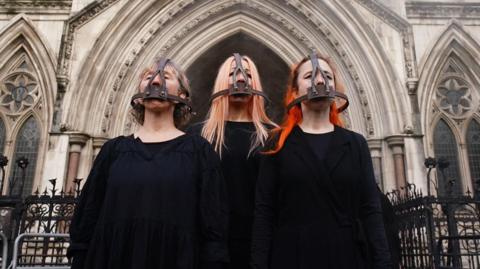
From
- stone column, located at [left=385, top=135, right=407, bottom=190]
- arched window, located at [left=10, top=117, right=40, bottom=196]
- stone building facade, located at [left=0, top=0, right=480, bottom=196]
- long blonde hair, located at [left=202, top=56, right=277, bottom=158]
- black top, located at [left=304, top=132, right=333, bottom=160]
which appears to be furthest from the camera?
arched window, located at [left=10, top=117, right=40, bottom=196]

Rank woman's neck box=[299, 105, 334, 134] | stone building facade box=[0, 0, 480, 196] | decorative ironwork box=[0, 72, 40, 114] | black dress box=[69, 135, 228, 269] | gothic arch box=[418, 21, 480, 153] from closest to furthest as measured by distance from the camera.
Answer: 1. black dress box=[69, 135, 228, 269]
2. woman's neck box=[299, 105, 334, 134]
3. stone building facade box=[0, 0, 480, 196]
4. gothic arch box=[418, 21, 480, 153]
5. decorative ironwork box=[0, 72, 40, 114]

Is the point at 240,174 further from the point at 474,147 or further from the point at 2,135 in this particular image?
the point at 474,147

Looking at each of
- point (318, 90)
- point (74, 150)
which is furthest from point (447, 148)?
point (318, 90)

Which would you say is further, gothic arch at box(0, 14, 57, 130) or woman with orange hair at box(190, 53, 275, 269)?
gothic arch at box(0, 14, 57, 130)

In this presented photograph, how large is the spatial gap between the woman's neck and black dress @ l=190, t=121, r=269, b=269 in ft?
1.28

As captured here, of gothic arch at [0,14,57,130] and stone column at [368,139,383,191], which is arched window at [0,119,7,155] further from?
stone column at [368,139,383,191]

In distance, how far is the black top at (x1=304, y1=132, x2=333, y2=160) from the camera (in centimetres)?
234

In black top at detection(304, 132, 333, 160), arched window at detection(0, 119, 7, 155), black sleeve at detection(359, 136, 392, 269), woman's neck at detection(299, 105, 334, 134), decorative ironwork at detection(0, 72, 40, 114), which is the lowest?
black sleeve at detection(359, 136, 392, 269)

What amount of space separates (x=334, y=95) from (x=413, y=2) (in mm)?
12145

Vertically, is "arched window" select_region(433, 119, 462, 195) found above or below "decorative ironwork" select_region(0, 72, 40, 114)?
below

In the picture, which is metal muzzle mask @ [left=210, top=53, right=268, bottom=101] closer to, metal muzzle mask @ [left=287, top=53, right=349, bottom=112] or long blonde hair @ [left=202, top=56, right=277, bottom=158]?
long blonde hair @ [left=202, top=56, right=277, bottom=158]

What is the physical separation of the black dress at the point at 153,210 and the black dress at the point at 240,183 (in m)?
0.36

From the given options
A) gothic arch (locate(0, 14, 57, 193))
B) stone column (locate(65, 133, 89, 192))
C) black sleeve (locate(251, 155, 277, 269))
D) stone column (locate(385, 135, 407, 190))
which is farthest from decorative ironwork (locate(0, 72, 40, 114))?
black sleeve (locate(251, 155, 277, 269))

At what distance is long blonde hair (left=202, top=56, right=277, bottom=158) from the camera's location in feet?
9.08
